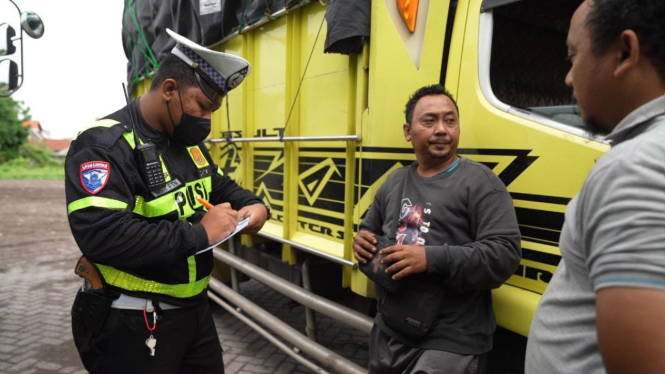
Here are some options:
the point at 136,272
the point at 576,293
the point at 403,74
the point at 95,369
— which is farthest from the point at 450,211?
the point at 95,369

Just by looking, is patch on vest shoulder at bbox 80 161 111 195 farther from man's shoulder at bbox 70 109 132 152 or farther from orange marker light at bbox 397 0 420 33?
orange marker light at bbox 397 0 420 33

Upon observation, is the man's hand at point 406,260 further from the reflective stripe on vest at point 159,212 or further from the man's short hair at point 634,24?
the man's short hair at point 634,24

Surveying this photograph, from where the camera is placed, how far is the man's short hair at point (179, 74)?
70.4 inches

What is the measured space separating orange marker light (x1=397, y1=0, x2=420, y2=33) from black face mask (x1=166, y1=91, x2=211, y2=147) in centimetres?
101

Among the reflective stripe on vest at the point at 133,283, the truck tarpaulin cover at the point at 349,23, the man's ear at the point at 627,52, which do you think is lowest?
the reflective stripe on vest at the point at 133,283

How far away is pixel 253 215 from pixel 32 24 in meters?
2.98

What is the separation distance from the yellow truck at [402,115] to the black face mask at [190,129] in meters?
0.74

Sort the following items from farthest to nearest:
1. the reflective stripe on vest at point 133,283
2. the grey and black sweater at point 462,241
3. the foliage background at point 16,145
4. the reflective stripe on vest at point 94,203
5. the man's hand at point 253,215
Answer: the foliage background at point 16,145
the man's hand at point 253,215
the reflective stripe on vest at point 133,283
the grey and black sweater at point 462,241
the reflective stripe on vest at point 94,203

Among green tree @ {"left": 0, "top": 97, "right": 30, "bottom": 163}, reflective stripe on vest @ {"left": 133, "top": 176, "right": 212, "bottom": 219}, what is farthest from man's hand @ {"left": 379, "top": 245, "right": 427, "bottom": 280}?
green tree @ {"left": 0, "top": 97, "right": 30, "bottom": 163}

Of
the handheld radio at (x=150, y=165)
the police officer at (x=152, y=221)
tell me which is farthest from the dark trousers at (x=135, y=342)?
the handheld radio at (x=150, y=165)

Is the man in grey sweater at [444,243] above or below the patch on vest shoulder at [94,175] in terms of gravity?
below

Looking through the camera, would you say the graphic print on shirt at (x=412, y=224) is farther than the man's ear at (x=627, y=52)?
Yes

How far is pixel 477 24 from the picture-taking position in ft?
6.46

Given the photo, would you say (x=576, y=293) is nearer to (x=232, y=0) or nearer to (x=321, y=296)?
(x=321, y=296)
